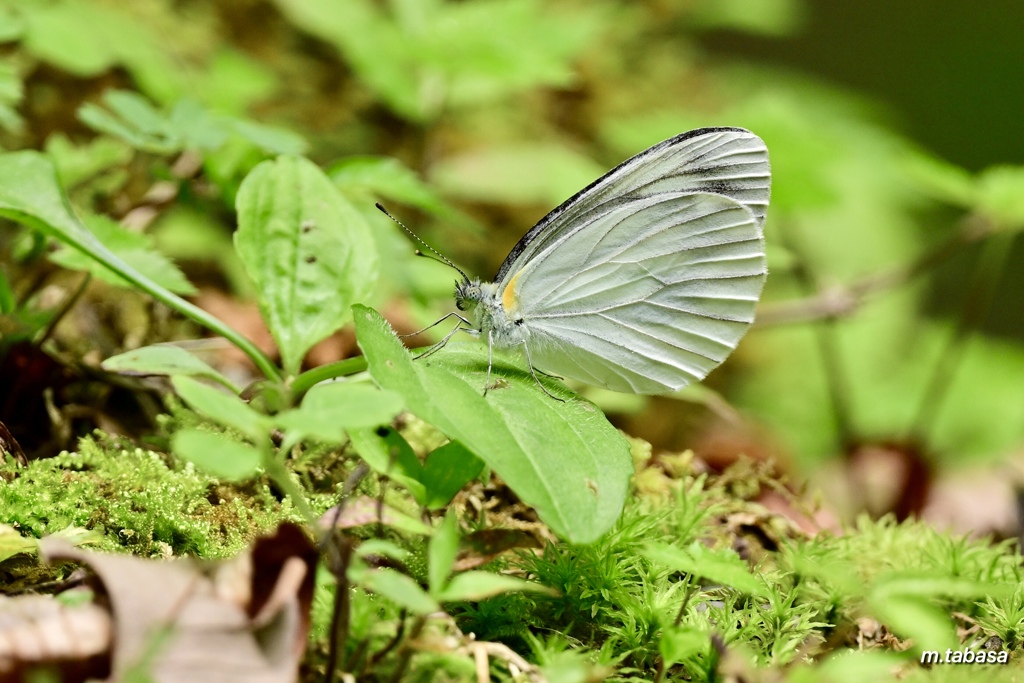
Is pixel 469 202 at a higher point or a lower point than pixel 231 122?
higher

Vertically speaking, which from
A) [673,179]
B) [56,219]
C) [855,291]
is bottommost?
[56,219]

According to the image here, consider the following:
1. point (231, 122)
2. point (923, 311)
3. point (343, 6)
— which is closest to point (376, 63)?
point (343, 6)

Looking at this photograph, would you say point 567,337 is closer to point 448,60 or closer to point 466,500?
point 466,500

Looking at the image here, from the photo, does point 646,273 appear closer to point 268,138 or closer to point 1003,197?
point 268,138

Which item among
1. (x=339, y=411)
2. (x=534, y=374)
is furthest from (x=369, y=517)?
(x=534, y=374)

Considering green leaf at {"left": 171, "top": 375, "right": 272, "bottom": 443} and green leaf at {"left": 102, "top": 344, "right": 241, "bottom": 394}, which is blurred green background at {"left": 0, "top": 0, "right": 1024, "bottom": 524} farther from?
green leaf at {"left": 171, "top": 375, "right": 272, "bottom": 443}

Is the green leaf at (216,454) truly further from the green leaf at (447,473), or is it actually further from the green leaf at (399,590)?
the green leaf at (447,473)

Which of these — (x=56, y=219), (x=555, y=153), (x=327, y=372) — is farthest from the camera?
(x=555, y=153)

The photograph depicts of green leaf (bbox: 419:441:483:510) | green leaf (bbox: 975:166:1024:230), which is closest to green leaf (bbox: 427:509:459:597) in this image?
green leaf (bbox: 419:441:483:510)
